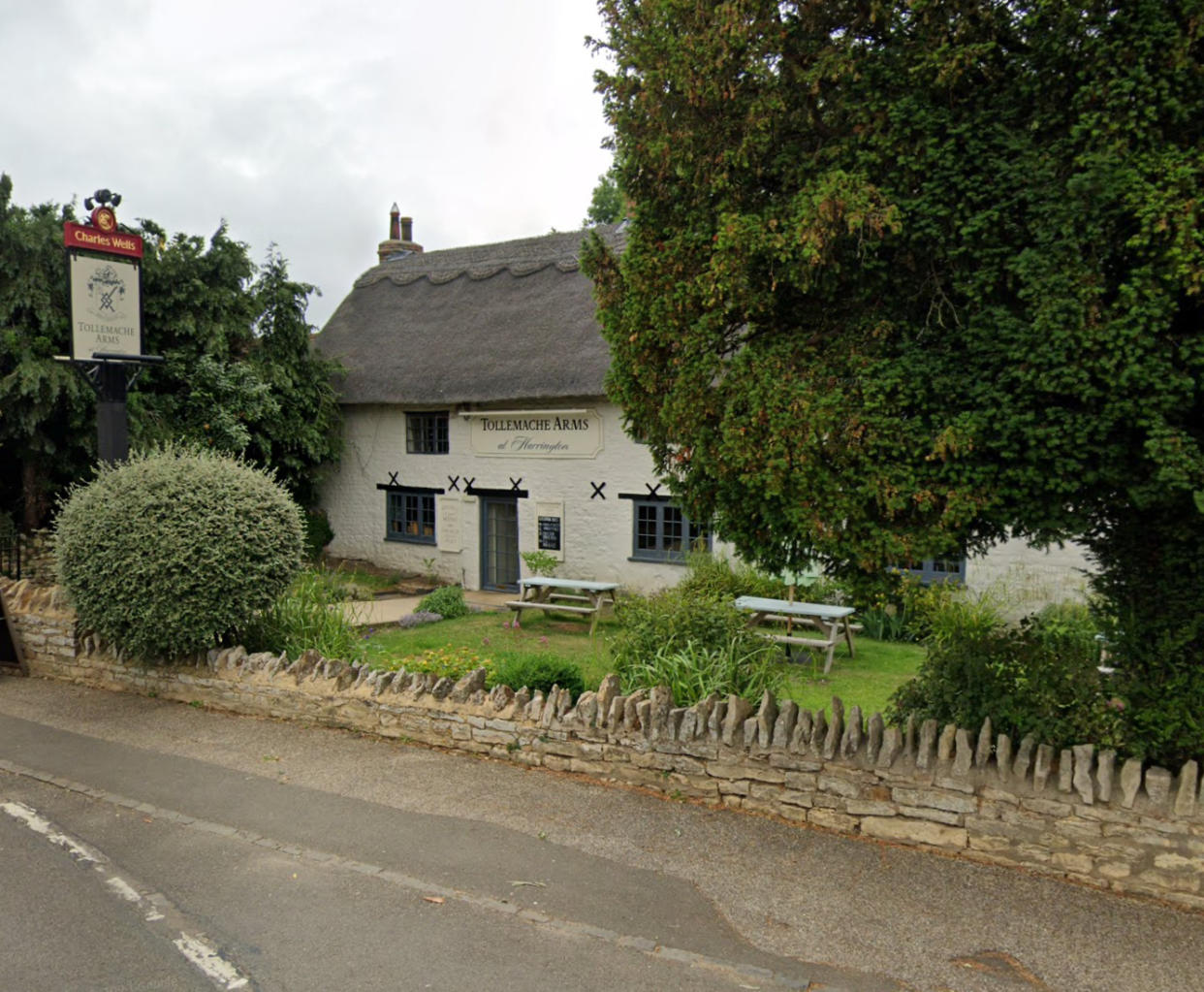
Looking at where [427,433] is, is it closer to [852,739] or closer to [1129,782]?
[852,739]

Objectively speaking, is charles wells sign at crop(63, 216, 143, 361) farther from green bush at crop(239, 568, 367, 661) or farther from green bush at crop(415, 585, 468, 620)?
green bush at crop(415, 585, 468, 620)

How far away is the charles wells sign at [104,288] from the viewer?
1063cm

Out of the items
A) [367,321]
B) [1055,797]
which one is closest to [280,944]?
[1055,797]

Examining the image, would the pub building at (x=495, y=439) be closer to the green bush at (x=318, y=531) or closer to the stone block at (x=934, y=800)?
the green bush at (x=318, y=531)

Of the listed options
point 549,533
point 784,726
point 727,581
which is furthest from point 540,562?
point 784,726

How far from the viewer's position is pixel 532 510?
1759cm

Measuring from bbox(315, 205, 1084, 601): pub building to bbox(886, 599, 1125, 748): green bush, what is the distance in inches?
294

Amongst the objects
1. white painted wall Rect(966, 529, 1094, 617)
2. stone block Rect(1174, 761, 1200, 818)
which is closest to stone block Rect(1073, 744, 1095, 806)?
stone block Rect(1174, 761, 1200, 818)

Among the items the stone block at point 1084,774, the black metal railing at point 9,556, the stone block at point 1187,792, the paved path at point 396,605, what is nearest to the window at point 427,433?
the paved path at point 396,605

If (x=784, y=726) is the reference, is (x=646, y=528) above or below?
above

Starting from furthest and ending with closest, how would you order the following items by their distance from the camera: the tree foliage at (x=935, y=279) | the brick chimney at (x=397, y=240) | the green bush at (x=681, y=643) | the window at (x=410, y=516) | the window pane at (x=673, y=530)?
the brick chimney at (x=397, y=240) → the window at (x=410, y=516) → the window pane at (x=673, y=530) → the green bush at (x=681, y=643) → the tree foliage at (x=935, y=279)

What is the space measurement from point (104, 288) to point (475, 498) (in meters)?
8.71

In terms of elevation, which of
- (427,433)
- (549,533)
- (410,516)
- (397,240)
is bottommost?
(549,533)

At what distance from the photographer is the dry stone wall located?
4.95 meters
